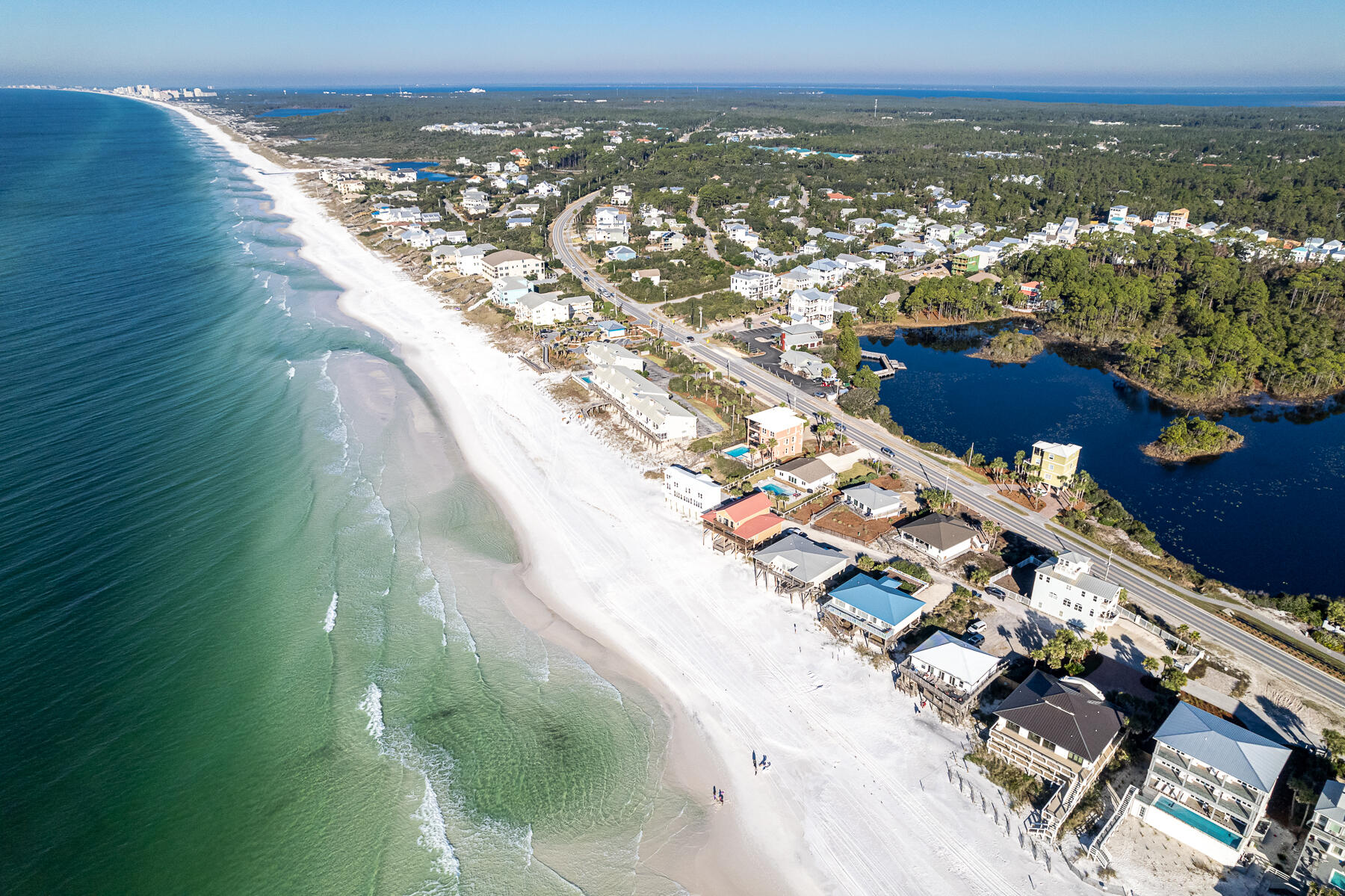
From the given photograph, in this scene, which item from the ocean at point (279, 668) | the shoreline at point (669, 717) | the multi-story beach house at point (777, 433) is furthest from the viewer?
the multi-story beach house at point (777, 433)

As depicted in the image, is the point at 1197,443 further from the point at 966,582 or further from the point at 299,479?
the point at 299,479

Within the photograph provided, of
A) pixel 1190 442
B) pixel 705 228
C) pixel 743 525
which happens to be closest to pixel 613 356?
pixel 743 525

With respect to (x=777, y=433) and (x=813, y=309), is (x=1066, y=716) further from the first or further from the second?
(x=813, y=309)

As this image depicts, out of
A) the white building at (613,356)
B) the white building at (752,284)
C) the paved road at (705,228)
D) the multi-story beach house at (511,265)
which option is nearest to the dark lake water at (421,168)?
the paved road at (705,228)

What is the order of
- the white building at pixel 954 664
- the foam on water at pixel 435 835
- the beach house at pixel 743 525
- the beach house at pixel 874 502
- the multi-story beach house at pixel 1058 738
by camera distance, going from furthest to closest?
the beach house at pixel 874 502 < the beach house at pixel 743 525 < the white building at pixel 954 664 < the multi-story beach house at pixel 1058 738 < the foam on water at pixel 435 835

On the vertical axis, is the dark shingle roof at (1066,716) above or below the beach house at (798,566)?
above

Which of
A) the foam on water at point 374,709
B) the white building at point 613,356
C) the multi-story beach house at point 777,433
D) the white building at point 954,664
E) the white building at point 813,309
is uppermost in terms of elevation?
the white building at point 813,309

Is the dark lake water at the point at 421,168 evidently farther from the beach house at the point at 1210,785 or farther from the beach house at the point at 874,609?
the beach house at the point at 1210,785

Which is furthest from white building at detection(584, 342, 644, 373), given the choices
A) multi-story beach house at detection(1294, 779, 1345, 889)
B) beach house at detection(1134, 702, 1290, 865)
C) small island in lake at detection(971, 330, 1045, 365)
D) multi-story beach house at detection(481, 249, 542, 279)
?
multi-story beach house at detection(1294, 779, 1345, 889)
